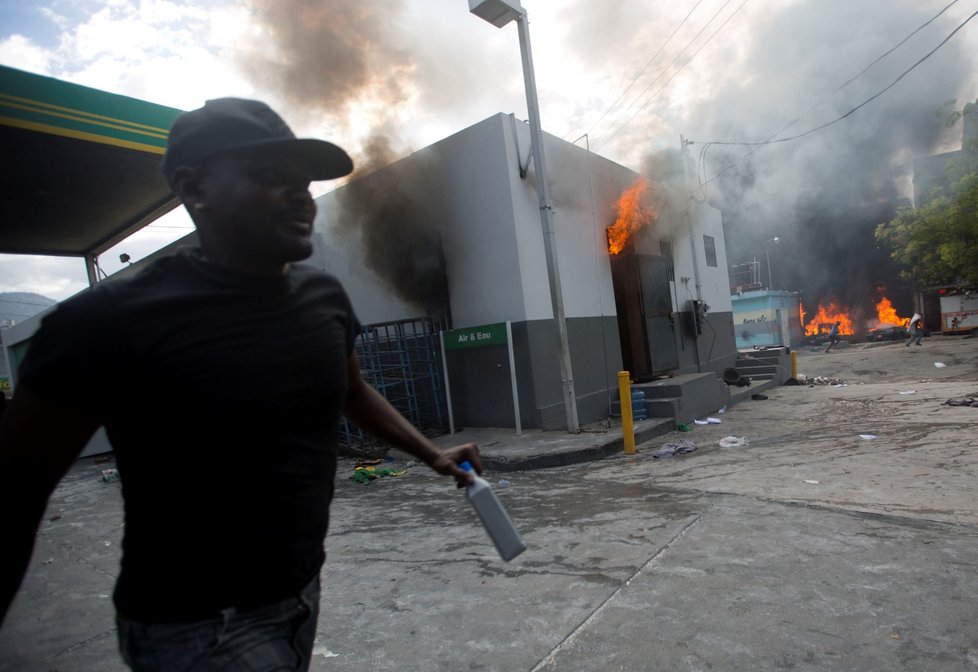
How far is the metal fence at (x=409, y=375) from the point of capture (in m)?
9.79

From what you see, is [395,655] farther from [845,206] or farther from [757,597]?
[845,206]

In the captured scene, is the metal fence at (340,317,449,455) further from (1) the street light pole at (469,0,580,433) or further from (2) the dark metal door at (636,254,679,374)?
(2) the dark metal door at (636,254,679,374)

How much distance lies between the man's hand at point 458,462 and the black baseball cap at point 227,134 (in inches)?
35.7

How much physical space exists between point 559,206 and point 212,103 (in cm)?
A: 919

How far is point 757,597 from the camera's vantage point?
10.6 feet

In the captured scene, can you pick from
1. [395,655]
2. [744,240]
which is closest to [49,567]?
[395,655]

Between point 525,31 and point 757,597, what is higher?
point 525,31

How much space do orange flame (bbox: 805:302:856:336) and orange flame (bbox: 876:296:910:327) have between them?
165cm

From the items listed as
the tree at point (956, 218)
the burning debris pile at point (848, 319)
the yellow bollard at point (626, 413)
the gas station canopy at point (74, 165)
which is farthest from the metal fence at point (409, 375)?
the burning debris pile at point (848, 319)

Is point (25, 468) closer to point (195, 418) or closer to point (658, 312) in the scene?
point (195, 418)

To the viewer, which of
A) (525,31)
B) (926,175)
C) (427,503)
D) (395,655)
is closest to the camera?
(395,655)

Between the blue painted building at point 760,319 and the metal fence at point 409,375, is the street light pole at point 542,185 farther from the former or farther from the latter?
the blue painted building at point 760,319

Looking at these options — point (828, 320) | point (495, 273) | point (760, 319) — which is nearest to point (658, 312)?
point (495, 273)

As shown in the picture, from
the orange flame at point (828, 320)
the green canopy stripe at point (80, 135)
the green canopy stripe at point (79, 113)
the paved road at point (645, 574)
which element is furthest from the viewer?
the orange flame at point (828, 320)
